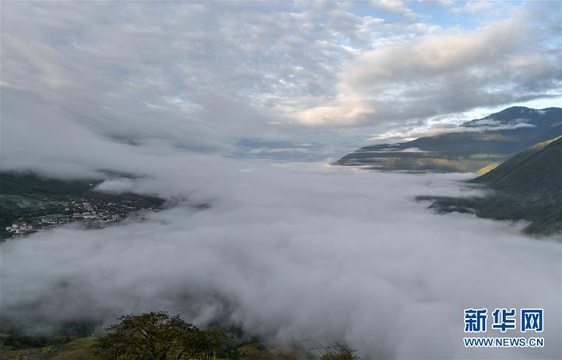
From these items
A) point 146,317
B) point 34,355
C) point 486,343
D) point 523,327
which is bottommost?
point 34,355

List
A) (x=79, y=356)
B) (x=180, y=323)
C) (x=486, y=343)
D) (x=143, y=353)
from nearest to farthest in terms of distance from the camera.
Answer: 1. (x=143, y=353)
2. (x=180, y=323)
3. (x=486, y=343)
4. (x=79, y=356)

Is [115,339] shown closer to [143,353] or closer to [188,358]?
[143,353]

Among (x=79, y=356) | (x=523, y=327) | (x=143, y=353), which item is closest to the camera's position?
(x=143, y=353)

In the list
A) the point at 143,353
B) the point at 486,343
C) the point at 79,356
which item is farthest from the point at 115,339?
the point at 79,356

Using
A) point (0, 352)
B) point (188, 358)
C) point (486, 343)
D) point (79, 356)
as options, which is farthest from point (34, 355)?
point (486, 343)

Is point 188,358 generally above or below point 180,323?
below

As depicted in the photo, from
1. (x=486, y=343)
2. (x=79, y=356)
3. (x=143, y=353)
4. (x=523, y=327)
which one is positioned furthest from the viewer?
(x=79, y=356)

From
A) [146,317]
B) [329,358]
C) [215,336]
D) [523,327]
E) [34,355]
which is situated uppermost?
[146,317]

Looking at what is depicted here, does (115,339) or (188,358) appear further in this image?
(188,358)

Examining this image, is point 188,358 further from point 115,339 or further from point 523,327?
point 523,327
